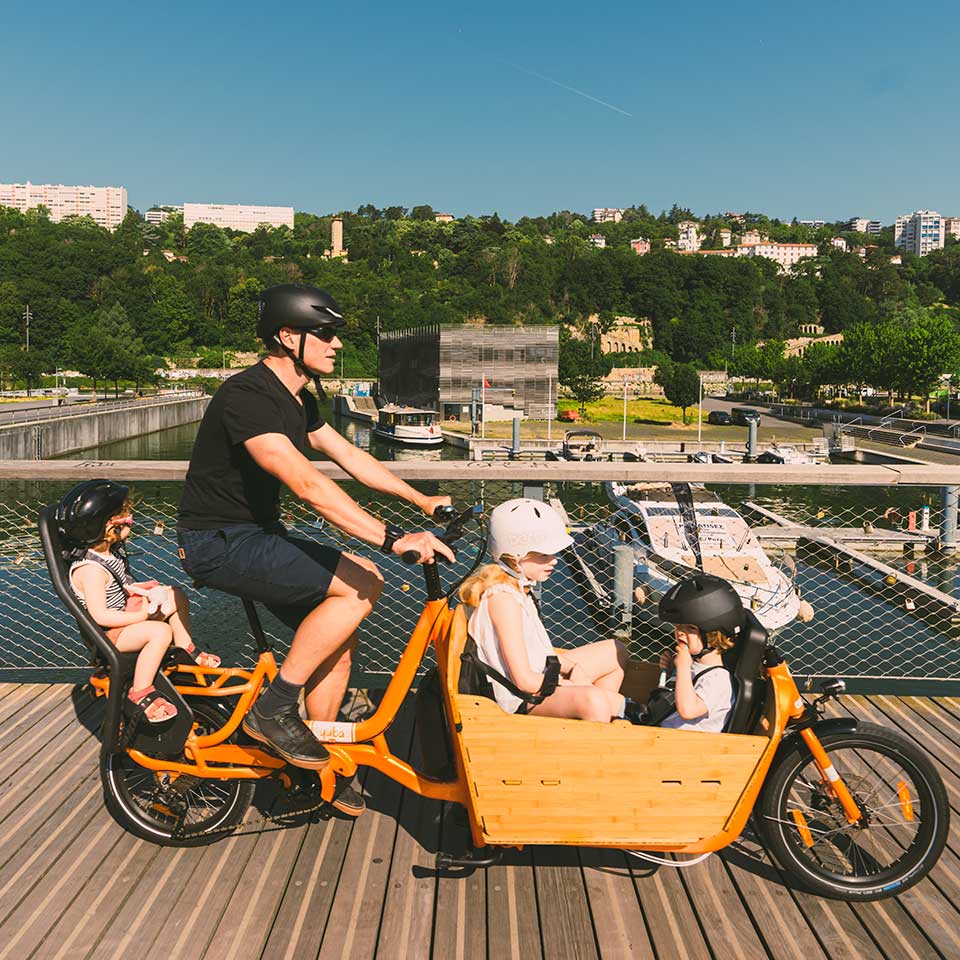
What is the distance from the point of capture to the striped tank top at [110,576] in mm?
3037

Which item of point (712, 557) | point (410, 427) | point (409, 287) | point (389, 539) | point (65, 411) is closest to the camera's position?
point (389, 539)

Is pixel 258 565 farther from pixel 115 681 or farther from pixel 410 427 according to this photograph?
pixel 410 427

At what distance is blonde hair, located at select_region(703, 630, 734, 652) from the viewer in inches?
107

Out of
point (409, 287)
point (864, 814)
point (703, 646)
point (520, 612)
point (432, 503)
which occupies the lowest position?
point (864, 814)

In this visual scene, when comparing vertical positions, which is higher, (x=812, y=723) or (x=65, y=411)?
(x=812, y=723)

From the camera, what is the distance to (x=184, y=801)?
300 cm

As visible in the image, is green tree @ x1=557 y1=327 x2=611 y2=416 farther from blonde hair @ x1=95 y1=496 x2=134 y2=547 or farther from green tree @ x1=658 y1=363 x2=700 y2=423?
blonde hair @ x1=95 y1=496 x2=134 y2=547

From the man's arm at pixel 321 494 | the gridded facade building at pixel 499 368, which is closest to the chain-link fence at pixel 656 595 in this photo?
the man's arm at pixel 321 494

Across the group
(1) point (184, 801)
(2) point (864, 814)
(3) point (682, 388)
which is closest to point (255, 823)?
(1) point (184, 801)

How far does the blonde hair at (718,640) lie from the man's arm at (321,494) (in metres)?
0.78

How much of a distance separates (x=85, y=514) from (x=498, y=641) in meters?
1.38

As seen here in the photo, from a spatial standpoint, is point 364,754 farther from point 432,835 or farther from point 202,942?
point 202,942

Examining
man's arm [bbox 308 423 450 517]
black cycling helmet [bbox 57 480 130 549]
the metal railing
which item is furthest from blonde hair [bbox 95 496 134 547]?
the metal railing

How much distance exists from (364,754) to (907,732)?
231 centimetres
